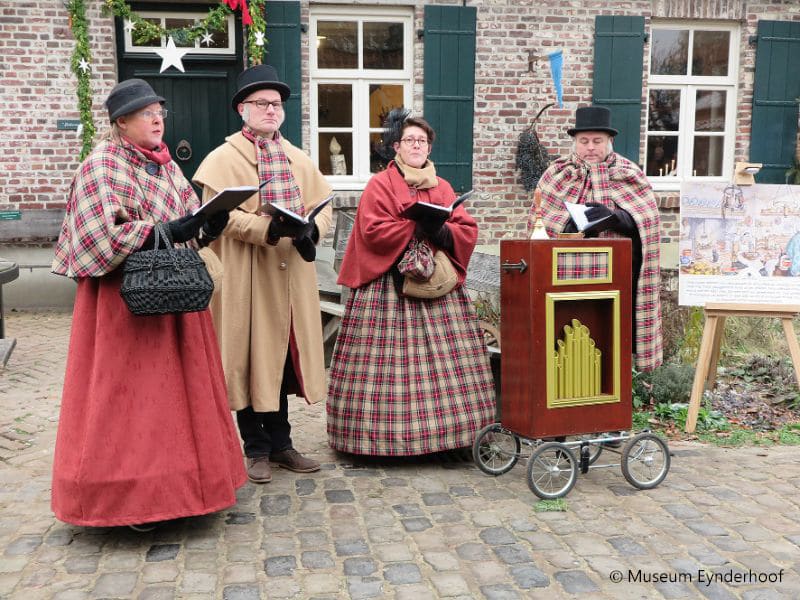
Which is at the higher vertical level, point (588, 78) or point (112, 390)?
point (588, 78)

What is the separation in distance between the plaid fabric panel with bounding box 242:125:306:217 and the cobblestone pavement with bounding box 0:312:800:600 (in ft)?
4.14

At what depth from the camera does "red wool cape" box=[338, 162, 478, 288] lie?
375 centimetres

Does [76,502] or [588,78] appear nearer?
[76,502]

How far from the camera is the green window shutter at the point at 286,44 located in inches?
301

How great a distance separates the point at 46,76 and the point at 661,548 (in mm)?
6832

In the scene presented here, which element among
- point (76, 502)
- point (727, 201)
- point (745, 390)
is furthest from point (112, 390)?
point (745, 390)

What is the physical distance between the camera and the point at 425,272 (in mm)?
3736

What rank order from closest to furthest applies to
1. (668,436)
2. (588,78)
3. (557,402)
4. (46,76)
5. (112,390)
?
(112,390) → (557,402) → (668,436) → (46,76) → (588,78)

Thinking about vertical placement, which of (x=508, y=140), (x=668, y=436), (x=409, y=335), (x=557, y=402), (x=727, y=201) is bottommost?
(x=668, y=436)

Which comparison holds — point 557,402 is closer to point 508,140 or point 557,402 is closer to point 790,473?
point 790,473

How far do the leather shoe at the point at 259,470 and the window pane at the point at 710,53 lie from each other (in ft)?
22.0

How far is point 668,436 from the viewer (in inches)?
179

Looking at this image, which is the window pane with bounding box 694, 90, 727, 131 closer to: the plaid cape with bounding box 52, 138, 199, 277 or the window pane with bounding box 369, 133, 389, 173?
the window pane with bounding box 369, 133, 389, 173

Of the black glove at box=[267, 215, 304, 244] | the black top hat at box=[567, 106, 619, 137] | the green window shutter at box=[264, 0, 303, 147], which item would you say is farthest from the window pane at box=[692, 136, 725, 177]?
the black glove at box=[267, 215, 304, 244]
